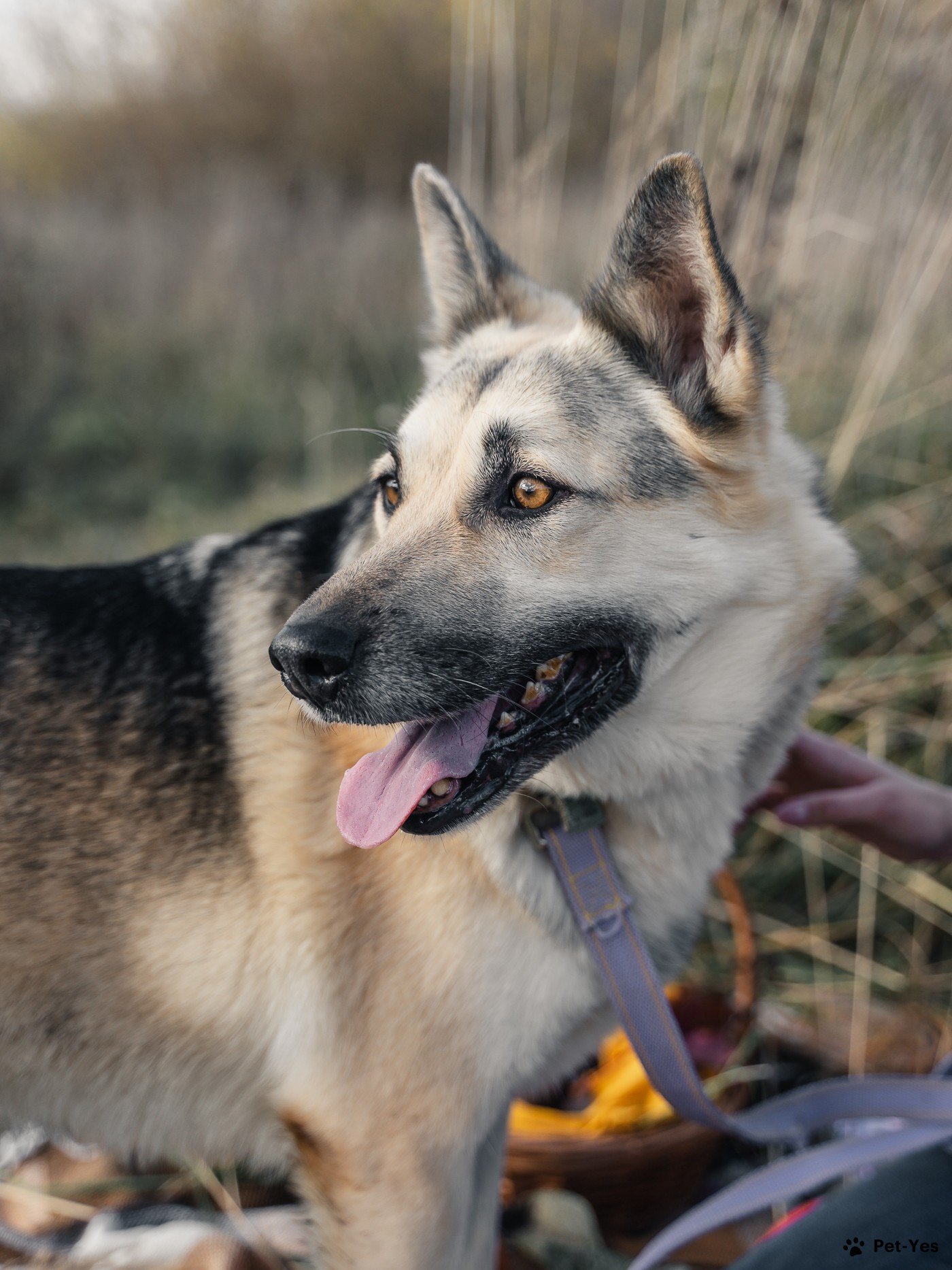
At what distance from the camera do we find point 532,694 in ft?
4.65

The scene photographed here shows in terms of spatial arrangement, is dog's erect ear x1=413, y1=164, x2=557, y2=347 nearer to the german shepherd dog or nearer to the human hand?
the german shepherd dog

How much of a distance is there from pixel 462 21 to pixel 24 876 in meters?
4.18

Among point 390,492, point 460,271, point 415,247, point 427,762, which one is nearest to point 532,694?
point 427,762

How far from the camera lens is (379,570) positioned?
1.39 meters

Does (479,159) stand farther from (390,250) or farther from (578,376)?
(390,250)

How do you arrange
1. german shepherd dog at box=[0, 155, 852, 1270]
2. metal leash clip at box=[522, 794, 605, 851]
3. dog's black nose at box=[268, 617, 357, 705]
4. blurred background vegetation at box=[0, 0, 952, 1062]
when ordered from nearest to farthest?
dog's black nose at box=[268, 617, 357, 705] < german shepherd dog at box=[0, 155, 852, 1270] < metal leash clip at box=[522, 794, 605, 851] < blurred background vegetation at box=[0, 0, 952, 1062]

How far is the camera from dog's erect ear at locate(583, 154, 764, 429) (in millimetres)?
1326

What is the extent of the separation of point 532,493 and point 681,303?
0.44 meters

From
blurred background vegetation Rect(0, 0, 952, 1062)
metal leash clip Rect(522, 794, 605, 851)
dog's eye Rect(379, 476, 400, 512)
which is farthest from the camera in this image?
blurred background vegetation Rect(0, 0, 952, 1062)

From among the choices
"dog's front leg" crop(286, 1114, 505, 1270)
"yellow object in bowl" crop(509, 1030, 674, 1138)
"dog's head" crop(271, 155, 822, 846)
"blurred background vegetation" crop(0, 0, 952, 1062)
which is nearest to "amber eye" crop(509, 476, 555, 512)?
"dog's head" crop(271, 155, 822, 846)

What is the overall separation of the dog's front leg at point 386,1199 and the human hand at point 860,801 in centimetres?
91

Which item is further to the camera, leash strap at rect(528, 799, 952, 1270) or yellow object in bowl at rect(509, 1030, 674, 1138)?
yellow object in bowl at rect(509, 1030, 674, 1138)

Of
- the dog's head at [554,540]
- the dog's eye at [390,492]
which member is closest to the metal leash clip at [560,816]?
the dog's head at [554,540]

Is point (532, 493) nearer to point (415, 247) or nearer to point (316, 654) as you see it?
point (316, 654)
